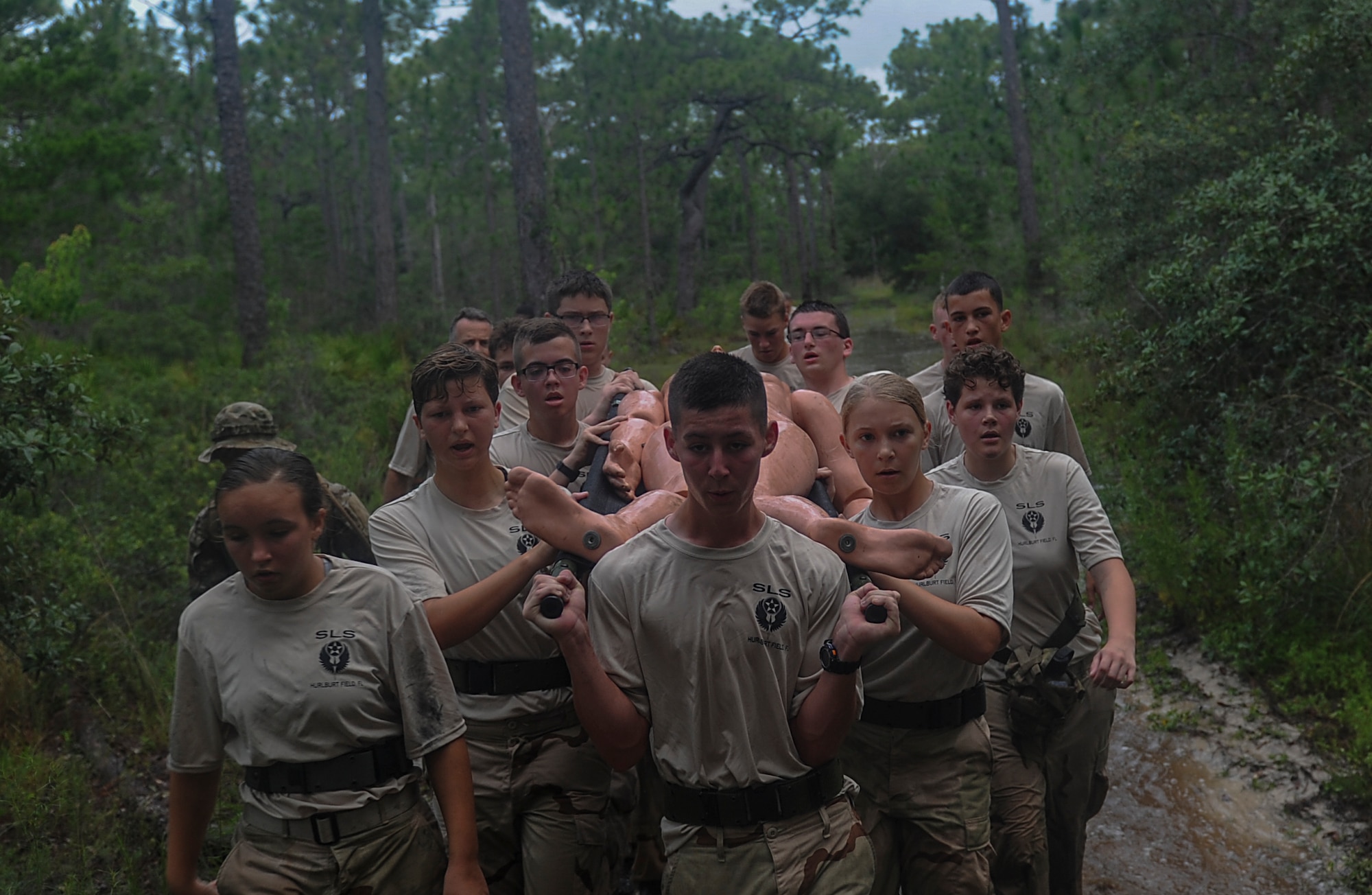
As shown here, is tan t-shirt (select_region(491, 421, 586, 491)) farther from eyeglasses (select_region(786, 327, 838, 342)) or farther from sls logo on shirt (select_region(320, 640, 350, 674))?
sls logo on shirt (select_region(320, 640, 350, 674))

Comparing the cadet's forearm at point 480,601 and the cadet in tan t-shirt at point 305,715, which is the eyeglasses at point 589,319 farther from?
the cadet in tan t-shirt at point 305,715

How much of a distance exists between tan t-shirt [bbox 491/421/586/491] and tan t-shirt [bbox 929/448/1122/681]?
142 centimetres

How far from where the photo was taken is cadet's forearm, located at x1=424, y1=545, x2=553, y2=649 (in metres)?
3.16

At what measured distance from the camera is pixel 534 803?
359cm

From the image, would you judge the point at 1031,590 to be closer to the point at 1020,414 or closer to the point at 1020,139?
the point at 1020,414

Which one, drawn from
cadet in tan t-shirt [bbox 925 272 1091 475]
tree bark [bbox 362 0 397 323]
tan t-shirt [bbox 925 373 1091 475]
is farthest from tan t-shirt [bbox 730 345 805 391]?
tree bark [bbox 362 0 397 323]

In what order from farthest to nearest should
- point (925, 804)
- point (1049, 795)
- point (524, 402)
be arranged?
point (524, 402), point (1049, 795), point (925, 804)

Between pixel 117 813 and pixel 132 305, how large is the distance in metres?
13.9

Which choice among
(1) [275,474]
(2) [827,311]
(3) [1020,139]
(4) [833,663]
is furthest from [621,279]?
(4) [833,663]

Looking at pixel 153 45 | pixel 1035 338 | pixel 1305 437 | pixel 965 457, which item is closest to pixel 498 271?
pixel 153 45

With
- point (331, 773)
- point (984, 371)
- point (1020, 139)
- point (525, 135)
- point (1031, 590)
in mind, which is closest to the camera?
point (331, 773)

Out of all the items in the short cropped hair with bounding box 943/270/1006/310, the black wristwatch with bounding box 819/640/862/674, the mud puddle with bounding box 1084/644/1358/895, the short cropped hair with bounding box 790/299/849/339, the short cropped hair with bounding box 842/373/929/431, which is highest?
the short cropped hair with bounding box 943/270/1006/310

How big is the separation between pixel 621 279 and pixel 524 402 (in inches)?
842

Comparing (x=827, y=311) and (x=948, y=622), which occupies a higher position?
(x=827, y=311)
